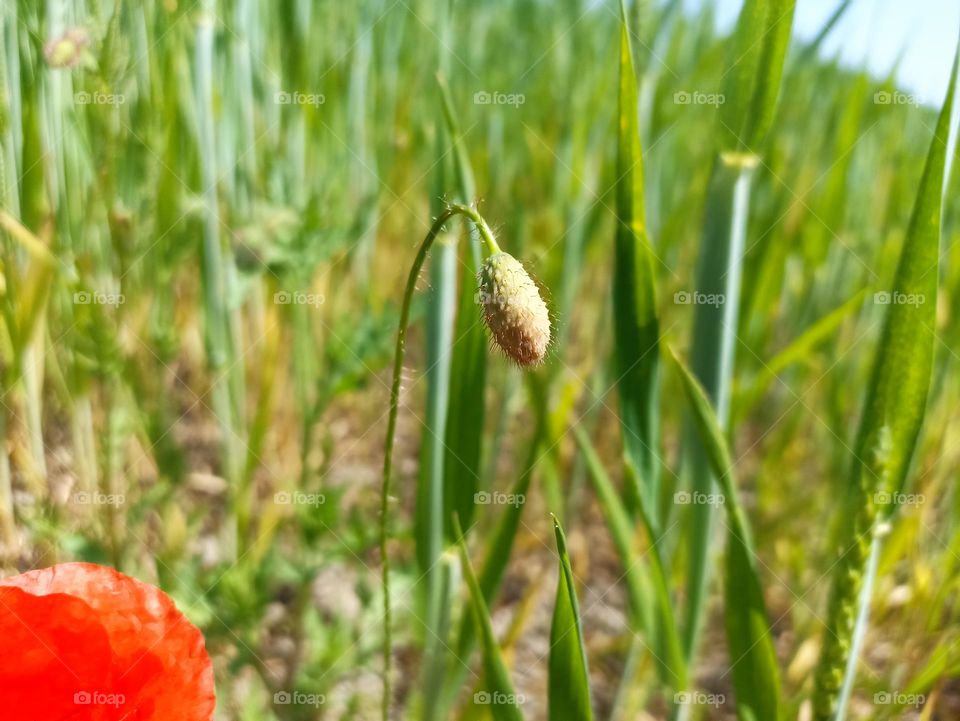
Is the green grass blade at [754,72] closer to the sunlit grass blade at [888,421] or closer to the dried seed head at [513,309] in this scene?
the sunlit grass blade at [888,421]

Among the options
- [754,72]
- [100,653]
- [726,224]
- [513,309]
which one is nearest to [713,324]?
[726,224]

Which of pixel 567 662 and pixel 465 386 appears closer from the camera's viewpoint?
pixel 567 662

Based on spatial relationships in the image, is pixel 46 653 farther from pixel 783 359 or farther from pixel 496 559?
pixel 783 359

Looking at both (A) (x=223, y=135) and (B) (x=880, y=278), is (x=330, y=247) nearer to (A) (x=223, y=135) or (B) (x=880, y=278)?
(A) (x=223, y=135)

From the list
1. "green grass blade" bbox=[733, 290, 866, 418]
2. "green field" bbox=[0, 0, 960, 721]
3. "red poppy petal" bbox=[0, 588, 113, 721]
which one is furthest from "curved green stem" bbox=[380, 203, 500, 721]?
"green grass blade" bbox=[733, 290, 866, 418]

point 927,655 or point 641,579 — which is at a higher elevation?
point 641,579

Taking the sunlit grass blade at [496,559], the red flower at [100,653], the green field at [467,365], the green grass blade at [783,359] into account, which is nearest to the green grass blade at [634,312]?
the green field at [467,365]

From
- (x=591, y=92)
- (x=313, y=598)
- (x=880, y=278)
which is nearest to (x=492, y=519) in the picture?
(x=313, y=598)
